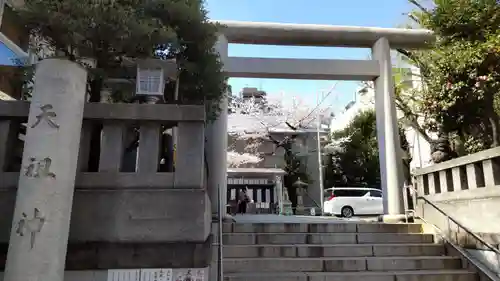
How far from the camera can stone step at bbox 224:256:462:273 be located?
19.0 ft

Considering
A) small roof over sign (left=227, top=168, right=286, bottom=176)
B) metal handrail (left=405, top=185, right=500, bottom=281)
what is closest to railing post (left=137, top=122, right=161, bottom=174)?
metal handrail (left=405, top=185, right=500, bottom=281)

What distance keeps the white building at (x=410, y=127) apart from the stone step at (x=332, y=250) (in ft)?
20.1

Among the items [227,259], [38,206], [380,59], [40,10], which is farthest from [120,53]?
[380,59]

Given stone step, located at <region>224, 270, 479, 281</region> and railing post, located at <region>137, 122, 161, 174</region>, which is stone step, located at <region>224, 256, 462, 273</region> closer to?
stone step, located at <region>224, 270, 479, 281</region>

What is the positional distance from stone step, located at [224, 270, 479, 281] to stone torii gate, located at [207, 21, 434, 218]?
254cm

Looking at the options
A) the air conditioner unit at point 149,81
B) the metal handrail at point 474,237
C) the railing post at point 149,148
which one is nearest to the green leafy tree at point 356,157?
the metal handrail at point 474,237

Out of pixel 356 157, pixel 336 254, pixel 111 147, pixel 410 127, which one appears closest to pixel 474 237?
pixel 336 254

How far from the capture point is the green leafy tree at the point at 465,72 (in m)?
6.93

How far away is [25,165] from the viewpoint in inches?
129

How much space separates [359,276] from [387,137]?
153 inches

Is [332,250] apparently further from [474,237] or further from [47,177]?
[47,177]

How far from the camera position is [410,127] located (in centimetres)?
1847

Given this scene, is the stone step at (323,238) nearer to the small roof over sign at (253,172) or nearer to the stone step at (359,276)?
the stone step at (359,276)

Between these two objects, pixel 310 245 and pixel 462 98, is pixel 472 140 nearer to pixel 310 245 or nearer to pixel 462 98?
pixel 462 98
